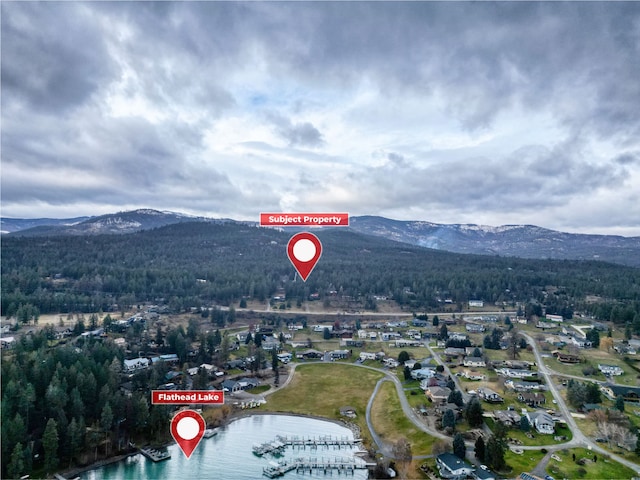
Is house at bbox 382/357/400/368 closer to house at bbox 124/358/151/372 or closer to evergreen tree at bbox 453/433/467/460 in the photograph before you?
evergreen tree at bbox 453/433/467/460

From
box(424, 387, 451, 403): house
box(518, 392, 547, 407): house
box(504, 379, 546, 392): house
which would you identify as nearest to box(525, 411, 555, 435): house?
box(518, 392, 547, 407): house

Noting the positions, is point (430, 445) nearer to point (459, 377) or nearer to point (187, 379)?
point (459, 377)

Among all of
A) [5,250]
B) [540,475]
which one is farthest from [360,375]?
[5,250]

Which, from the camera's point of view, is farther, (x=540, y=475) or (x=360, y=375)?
(x=360, y=375)

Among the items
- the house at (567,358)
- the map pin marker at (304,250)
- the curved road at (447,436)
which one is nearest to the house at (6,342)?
the curved road at (447,436)

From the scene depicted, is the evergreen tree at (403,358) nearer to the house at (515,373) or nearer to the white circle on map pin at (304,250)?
the house at (515,373)

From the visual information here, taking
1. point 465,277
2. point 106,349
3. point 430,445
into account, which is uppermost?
point 465,277
